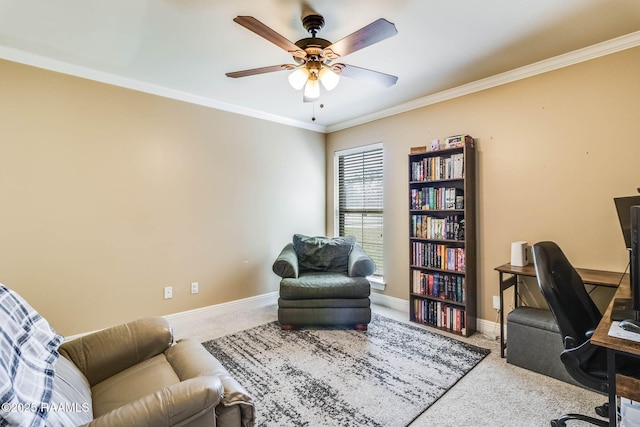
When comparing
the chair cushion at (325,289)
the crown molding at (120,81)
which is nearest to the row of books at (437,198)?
the chair cushion at (325,289)

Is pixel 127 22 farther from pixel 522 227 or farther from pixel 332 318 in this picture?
pixel 522 227

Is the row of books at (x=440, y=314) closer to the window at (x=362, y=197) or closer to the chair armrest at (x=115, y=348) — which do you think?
the window at (x=362, y=197)

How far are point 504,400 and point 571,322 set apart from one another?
0.76 metres

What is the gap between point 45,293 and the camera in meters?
2.56

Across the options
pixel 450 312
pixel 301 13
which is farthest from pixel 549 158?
pixel 301 13

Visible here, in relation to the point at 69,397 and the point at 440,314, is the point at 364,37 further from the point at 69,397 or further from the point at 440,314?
the point at 440,314

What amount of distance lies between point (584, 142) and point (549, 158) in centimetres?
25

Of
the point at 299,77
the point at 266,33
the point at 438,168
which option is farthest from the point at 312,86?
the point at 438,168

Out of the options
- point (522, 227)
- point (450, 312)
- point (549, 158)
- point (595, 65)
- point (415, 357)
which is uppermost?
point (595, 65)

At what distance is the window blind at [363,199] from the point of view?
403 cm

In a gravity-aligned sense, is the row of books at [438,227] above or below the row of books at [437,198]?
below

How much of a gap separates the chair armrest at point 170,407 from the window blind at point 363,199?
3059 mm

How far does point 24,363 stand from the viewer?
3.33 feet

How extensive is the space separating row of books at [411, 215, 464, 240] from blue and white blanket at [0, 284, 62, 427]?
3.00 metres
